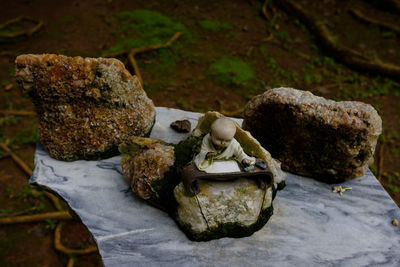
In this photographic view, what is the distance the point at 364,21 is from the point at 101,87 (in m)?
7.92

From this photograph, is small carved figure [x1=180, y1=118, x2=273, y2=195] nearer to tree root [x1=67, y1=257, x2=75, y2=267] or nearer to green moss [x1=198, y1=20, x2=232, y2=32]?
tree root [x1=67, y1=257, x2=75, y2=267]

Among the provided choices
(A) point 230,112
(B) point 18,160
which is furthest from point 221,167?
(B) point 18,160

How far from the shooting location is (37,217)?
4.75 m

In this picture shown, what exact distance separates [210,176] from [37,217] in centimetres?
311

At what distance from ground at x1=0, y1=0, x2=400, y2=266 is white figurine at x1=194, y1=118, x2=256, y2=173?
274 cm

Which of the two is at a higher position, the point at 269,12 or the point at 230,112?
the point at 269,12

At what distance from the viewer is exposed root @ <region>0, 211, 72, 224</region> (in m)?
4.67

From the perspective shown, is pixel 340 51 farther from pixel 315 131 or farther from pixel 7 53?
pixel 7 53

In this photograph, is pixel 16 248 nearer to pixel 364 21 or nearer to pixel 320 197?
pixel 320 197

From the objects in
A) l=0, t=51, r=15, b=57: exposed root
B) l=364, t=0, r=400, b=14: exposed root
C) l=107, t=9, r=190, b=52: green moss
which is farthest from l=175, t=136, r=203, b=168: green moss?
l=364, t=0, r=400, b=14: exposed root

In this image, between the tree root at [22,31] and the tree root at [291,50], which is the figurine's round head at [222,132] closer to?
the tree root at [291,50]

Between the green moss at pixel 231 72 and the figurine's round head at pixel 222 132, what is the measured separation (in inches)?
180

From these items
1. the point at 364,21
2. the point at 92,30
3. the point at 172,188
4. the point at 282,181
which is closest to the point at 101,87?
the point at 172,188

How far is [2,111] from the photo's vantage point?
20.6ft
